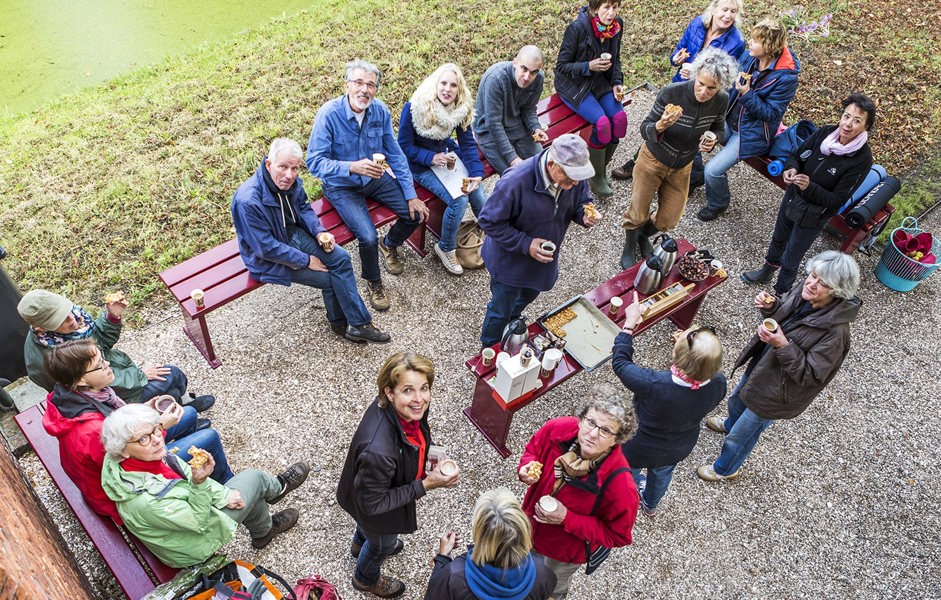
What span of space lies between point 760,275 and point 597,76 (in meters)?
2.49

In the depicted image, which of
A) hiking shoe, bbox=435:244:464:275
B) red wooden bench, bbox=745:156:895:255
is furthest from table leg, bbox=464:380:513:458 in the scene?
red wooden bench, bbox=745:156:895:255

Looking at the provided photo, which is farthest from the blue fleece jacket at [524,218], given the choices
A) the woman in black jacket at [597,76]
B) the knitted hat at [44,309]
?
the knitted hat at [44,309]

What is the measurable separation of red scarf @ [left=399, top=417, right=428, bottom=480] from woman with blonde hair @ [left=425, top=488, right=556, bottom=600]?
0.72 m

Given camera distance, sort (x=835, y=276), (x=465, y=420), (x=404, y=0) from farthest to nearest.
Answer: (x=404, y=0), (x=465, y=420), (x=835, y=276)

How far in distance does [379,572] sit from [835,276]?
324 cm

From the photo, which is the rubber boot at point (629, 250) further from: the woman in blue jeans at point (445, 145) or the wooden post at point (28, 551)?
the wooden post at point (28, 551)

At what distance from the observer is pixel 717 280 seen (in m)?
5.31

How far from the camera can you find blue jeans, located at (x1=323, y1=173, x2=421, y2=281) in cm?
532

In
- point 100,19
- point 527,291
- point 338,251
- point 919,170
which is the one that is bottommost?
point 919,170

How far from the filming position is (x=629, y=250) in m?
6.13

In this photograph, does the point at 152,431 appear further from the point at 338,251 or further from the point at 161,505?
the point at 338,251

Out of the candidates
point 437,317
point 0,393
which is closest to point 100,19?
point 0,393

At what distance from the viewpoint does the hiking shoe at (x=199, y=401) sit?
4649 mm

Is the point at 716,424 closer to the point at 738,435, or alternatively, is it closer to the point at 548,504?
the point at 738,435
